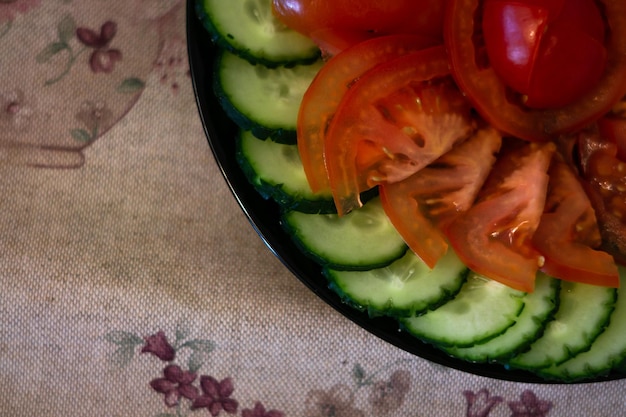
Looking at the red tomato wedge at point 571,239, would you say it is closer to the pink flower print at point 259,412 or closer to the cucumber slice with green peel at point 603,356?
the cucumber slice with green peel at point 603,356

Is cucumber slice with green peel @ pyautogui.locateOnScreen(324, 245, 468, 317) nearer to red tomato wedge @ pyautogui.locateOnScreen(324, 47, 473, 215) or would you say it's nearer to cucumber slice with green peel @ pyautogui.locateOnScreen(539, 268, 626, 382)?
red tomato wedge @ pyautogui.locateOnScreen(324, 47, 473, 215)

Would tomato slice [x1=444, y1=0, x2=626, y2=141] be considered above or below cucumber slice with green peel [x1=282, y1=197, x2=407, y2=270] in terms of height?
above

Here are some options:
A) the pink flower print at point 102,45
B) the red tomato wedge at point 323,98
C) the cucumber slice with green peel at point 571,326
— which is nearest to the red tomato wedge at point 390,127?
the red tomato wedge at point 323,98

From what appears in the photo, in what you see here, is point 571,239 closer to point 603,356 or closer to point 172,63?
point 603,356

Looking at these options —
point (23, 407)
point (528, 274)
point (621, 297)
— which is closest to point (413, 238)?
point (528, 274)

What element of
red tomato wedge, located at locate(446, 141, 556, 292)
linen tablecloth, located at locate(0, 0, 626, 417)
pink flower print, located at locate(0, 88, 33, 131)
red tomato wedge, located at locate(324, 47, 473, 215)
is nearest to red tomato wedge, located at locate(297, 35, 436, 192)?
red tomato wedge, located at locate(324, 47, 473, 215)
